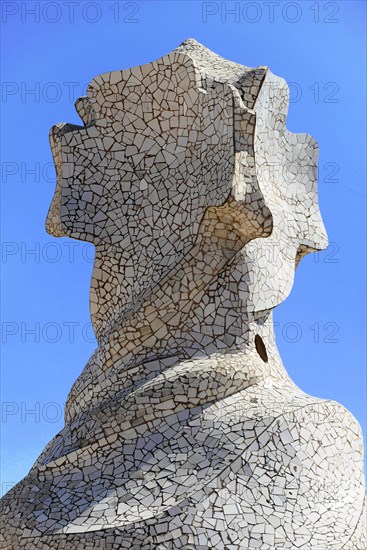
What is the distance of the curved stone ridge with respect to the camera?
39.1ft

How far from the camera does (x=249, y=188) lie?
13.4 m

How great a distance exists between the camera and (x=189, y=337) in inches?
518

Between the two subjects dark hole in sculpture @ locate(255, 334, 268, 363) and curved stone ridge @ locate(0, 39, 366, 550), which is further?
dark hole in sculpture @ locate(255, 334, 268, 363)

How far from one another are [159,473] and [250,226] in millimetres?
3144

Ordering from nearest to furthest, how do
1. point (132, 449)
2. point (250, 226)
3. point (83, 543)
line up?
point (83, 543)
point (132, 449)
point (250, 226)

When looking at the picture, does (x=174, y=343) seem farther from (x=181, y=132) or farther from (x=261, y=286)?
(x=181, y=132)

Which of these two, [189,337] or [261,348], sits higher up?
[189,337]

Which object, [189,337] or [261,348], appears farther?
[261,348]

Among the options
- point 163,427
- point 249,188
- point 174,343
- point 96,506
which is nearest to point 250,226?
point 249,188

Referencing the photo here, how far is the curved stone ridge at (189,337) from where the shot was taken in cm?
1191

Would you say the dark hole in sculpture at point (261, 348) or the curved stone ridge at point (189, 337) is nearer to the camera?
the curved stone ridge at point (189, 337)

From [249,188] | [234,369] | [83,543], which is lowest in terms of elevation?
[83,543]

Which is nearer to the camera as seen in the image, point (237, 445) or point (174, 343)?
point (237, 445)

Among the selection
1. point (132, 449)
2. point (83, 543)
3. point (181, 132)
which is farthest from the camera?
point (181, 132)
